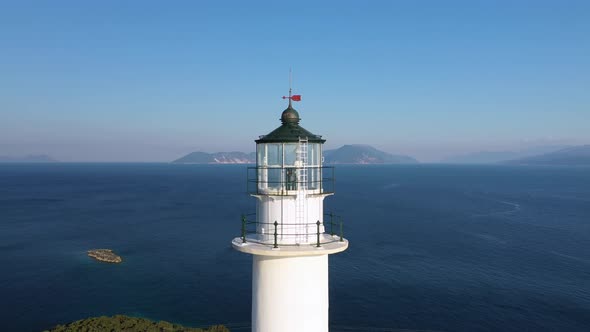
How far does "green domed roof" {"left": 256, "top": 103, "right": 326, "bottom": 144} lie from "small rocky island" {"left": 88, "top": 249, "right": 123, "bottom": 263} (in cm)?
4643

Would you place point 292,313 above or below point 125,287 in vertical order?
above

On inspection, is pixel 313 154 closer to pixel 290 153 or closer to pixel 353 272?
pixel 290 153

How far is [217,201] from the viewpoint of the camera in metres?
115

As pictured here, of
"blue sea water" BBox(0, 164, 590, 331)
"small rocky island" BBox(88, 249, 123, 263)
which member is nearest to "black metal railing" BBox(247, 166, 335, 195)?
"blue sea water" BBox(0, 164, 590, 331)

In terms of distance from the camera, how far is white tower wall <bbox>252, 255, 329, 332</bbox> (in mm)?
9648

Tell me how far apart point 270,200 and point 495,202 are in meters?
115

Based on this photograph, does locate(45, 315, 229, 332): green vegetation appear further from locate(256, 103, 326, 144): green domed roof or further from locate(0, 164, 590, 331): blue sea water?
locate(256, 103, 326, 144): green domed roof

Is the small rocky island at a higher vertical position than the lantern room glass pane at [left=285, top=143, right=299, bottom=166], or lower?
lower

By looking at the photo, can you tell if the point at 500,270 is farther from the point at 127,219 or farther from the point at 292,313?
the point at 127,219

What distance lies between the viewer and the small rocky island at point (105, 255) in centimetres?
5069

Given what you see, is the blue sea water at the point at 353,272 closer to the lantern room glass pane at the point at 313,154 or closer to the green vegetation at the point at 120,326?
the green vegetation at the point at 120,326

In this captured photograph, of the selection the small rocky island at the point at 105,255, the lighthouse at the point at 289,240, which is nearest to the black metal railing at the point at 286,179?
the lighthouse at the point at 289,240

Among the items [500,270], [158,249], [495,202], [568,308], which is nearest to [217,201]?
[158,249]

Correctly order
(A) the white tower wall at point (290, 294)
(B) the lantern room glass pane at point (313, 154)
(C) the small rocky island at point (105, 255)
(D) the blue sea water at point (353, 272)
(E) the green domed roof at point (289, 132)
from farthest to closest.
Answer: (C) the small rocky island at point (105, 255) → (D) the blue sea water at point (353, 272) → (B) the lantern room glass pane at point (313, 154) → (E) the green domed roof at point (289, 132) → (A) the white tower wall at point (290, 294)
